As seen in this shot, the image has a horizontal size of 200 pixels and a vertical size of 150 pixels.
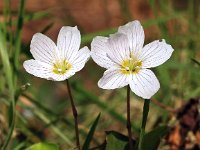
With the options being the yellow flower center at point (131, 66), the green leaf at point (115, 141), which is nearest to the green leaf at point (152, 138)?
the green leaf at point (115, 141)

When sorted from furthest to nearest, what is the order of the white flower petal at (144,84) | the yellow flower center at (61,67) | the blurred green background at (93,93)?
the blurred green background at (93,93), the yellow flower center at (61,67), the white flower petal at (144,84)

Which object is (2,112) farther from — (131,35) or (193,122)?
(131,35)

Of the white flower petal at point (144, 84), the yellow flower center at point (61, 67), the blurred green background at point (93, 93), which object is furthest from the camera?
the blurred green background at point (93, 93)

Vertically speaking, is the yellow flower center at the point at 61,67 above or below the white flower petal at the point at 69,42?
below

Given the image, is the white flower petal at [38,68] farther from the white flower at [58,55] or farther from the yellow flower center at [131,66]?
the yellow flower center at [131,66]

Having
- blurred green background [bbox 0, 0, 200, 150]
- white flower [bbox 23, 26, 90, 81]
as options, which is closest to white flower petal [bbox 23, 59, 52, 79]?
white flower [bbox 23, 26, 90, 81]

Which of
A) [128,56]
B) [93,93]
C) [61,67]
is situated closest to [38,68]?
[61,67]
